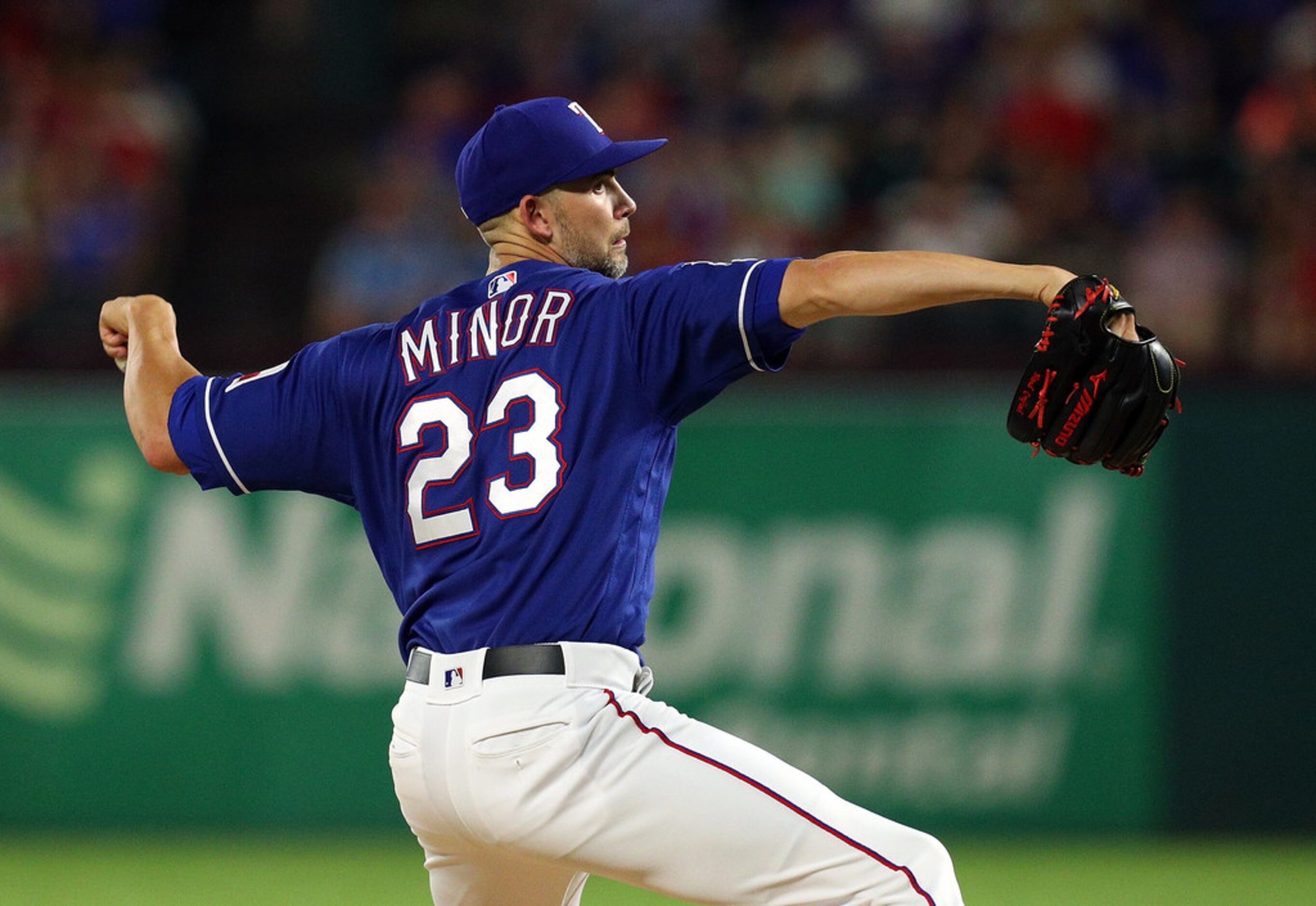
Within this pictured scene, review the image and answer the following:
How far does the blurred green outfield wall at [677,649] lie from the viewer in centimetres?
750

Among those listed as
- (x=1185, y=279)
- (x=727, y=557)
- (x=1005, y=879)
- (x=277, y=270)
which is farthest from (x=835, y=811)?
(x=277, y=270)

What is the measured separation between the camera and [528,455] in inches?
129

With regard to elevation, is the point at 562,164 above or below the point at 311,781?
above

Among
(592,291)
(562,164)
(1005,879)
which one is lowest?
(1005,879)

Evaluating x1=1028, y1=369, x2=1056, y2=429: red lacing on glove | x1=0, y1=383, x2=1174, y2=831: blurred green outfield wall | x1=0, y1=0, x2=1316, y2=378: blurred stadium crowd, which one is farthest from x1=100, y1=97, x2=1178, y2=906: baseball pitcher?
x1=0, y1=0, x2=1316, y2=378: blurred stadium crowd

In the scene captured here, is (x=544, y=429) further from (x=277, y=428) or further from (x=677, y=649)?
(x=677, y=649)

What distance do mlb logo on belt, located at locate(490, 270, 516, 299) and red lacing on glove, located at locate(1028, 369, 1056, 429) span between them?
3.45 ft

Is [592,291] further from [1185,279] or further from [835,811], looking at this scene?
[1185,279]

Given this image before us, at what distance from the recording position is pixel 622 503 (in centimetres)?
329

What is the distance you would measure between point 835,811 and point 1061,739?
4745 millimetres

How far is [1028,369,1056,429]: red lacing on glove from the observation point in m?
3.16

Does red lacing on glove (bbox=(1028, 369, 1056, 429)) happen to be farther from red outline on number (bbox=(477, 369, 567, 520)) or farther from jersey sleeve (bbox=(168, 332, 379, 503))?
jersey sleeve (bbox=(168, 332, 379, 503))

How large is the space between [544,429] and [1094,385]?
1.00 meters

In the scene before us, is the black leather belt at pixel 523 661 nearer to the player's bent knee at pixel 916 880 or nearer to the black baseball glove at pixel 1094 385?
the player's bent knee at pixel 916 880
